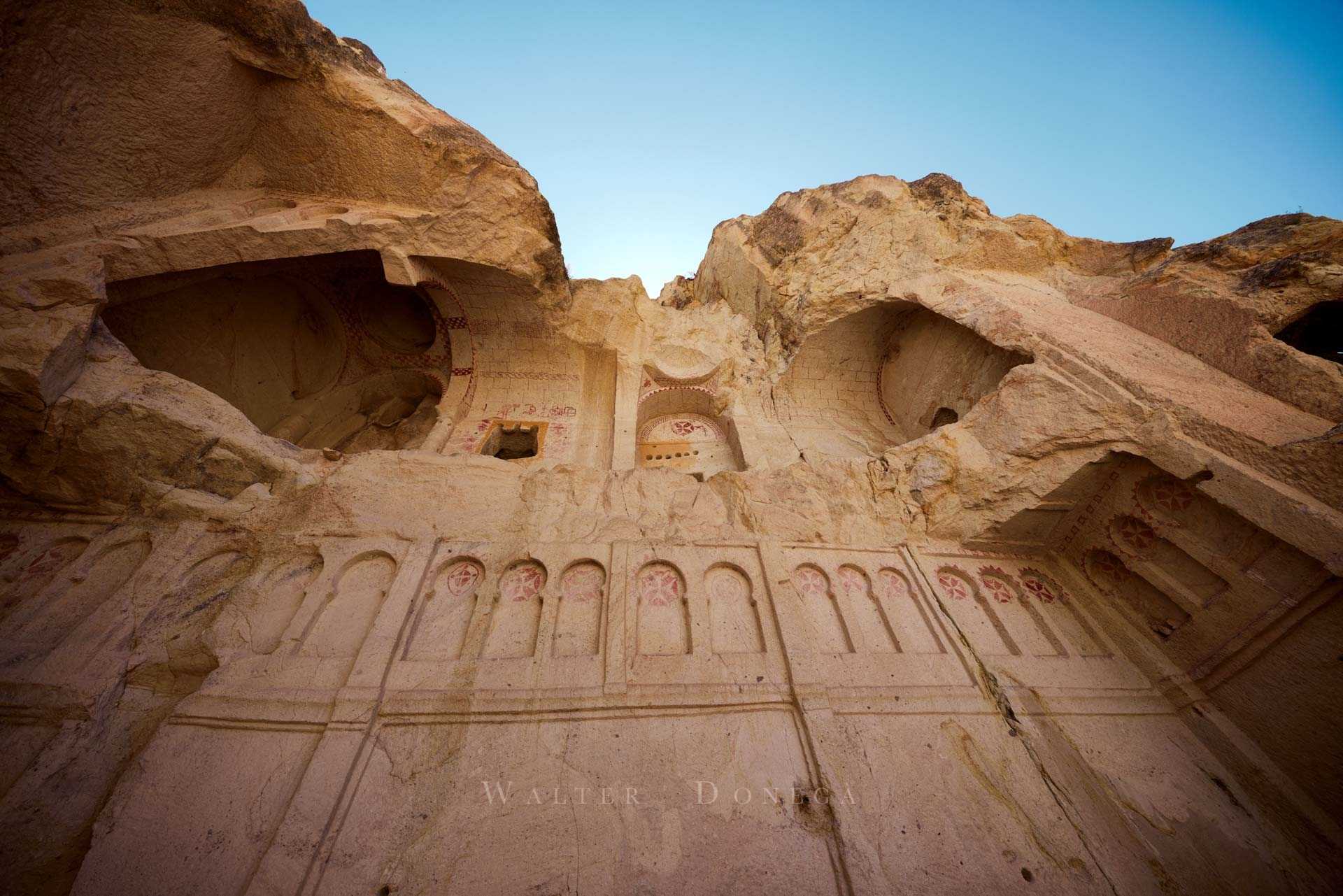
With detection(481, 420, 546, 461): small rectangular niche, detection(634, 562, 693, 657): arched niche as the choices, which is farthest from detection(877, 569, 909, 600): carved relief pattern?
detection(481, 420, 546, 461): small rectangular niche

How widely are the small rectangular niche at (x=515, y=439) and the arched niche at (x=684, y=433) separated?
5.54 ft

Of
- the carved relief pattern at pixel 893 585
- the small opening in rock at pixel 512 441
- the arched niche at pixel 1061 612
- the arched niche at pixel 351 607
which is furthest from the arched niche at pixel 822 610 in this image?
the small opening in rock at pixel 512 441

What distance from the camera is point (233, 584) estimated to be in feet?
13.4

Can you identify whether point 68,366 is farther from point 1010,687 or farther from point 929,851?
point 1010,687

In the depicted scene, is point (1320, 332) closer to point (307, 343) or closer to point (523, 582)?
point (523, 582)

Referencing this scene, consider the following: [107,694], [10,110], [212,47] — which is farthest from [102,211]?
[107,694]

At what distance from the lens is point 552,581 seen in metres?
4.27

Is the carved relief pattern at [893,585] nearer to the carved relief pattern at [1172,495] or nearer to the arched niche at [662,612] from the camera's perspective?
the arched niche at [662,612]

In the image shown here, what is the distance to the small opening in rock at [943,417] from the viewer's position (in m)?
7.55

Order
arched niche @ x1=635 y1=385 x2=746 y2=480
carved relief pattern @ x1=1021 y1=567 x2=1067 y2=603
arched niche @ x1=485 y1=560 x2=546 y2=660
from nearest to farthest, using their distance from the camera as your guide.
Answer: arched niche @ x1=485 y1=560 x2=546 y2=660 < carved relief pattern @ x1=1021 y1=567 x2=1067 y2=603 < arched niche @ x1=635 y1=385 x2=746 y2=480

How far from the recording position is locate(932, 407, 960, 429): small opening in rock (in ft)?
24.8

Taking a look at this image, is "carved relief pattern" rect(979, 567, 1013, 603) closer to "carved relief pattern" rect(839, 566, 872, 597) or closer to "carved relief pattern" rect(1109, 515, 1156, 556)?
"carved relief pattern" rect(1109, 515, 1156, 556)

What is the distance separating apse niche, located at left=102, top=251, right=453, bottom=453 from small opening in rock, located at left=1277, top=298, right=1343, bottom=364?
39.9ft

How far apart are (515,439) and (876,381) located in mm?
7077
